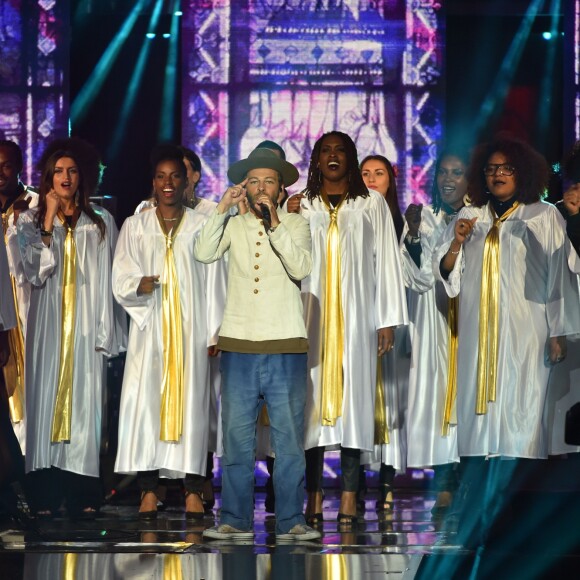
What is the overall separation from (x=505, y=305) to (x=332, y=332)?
39.7 inches

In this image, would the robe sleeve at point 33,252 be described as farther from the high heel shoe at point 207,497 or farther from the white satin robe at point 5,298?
the high heel shoe at point 207,497

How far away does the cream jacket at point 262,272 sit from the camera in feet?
23.3

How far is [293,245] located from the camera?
7.06 meters

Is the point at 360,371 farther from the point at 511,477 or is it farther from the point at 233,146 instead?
the point at 233,146

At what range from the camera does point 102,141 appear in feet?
39.2

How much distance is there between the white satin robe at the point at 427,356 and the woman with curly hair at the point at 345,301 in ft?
2.24

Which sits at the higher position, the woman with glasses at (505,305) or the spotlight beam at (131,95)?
the spotlight beam at (131,95)

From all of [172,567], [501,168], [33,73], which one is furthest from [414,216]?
[33,73]

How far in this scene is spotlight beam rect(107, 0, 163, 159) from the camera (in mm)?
11984

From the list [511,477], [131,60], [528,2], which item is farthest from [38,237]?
[528,2]

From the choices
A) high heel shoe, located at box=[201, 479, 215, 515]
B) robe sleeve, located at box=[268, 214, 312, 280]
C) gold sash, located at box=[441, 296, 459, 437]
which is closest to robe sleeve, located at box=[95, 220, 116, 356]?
high heel shoe, located at box=[201, 479, 215, 515]

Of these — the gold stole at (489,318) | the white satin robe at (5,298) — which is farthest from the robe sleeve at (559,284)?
the white satin robe at (5,298)

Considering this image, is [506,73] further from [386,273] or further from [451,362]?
[386,273]

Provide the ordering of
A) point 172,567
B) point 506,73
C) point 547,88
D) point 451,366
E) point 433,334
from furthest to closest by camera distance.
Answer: point 547,88 → point 506,73 → point 433,334 → point 451,366 → point 172,567
